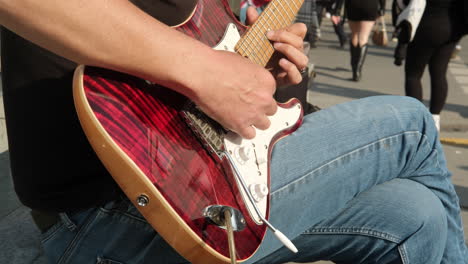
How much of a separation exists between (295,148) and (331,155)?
0.31 feet

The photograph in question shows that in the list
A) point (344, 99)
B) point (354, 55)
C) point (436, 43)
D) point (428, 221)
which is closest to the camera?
point (428, 221)

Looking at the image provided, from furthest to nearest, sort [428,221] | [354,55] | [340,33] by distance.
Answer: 1. [340,33]
2. [354,55]
3. [428,221]

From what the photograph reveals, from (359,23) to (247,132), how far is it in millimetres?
5661

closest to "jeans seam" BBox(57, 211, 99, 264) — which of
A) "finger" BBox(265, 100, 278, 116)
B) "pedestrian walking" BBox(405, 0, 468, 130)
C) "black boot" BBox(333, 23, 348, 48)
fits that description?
"finger" BBox(265, 100, 278, 116)

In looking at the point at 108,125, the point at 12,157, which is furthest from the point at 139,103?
the point at 12,157

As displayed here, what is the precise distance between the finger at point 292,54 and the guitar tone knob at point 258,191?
1.56ft

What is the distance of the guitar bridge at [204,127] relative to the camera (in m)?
1.12

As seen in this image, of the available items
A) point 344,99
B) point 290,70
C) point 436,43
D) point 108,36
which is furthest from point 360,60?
point 108,36

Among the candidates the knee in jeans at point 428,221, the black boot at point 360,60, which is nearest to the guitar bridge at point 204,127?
the knee in jeans at point 428,221

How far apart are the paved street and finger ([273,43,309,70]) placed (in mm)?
1342

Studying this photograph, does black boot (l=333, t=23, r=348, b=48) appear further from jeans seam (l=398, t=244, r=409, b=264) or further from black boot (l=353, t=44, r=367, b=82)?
jeans seam (l=398, t=244, r=409, b=264)

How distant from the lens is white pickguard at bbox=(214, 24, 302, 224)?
1.18m

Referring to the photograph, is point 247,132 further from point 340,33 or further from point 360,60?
point 340,33

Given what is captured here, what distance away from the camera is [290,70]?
154 cm
